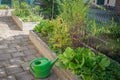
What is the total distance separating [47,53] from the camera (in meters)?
4.93

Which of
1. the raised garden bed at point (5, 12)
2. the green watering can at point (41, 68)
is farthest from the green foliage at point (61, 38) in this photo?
the raised garden bed at point (5, 12)

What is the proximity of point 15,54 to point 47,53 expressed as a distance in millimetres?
1014

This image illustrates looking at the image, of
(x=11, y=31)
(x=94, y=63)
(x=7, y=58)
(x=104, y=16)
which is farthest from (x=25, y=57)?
(x=104, y=16)

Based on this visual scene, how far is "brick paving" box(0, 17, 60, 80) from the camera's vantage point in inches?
163

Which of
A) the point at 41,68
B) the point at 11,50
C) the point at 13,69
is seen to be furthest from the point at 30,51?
the point at 41,68

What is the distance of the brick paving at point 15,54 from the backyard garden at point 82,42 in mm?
543

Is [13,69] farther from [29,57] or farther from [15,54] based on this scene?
[15,54]

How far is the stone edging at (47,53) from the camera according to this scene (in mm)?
3720

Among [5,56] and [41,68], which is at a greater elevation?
[41,68]

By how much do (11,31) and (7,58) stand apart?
2909 millimetres

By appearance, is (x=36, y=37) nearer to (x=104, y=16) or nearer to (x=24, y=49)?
(x=24, y=49)

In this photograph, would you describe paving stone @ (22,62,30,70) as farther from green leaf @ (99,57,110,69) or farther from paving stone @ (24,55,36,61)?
green leaf @ (99,57,110,69)

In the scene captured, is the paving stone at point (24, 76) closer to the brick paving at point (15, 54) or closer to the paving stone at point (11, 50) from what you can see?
the brick paving at point (15, 54)

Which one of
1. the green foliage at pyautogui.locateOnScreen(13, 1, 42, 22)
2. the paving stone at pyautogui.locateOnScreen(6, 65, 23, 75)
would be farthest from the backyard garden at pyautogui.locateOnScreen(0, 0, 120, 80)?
the green foliage at pyautogui.locateOnScreen(13, 1, 42, 22)
